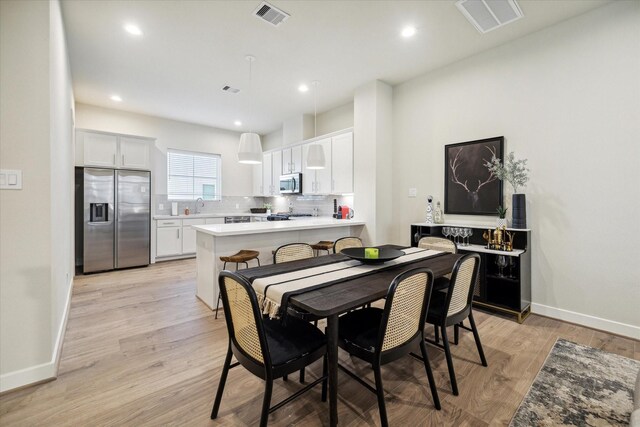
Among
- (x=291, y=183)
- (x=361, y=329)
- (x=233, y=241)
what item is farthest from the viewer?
(x=291, y=183)

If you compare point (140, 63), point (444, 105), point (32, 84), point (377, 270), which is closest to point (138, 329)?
point (32, 84)

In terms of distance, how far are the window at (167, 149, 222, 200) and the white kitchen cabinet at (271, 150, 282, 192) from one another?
1417 mm

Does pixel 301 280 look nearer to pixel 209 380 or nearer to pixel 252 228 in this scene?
pixel 209 380

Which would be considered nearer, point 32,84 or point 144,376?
point 32,84

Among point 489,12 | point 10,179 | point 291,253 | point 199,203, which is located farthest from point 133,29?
point 199,203

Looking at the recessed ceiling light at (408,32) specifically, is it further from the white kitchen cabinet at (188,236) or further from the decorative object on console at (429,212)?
the white kitchen cabinet at (188,236)

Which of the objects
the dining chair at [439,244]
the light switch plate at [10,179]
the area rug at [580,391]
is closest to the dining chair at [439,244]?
the dining chair at [439,244]

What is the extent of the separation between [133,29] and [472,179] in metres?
4.26

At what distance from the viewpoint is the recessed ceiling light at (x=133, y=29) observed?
119 inches

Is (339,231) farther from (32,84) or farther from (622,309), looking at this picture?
(32,84)

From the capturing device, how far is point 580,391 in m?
1.89

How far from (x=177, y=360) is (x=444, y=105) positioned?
4.24m

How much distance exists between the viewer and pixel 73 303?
347 centimetres

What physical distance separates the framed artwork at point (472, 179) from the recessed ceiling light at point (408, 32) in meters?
1.46
